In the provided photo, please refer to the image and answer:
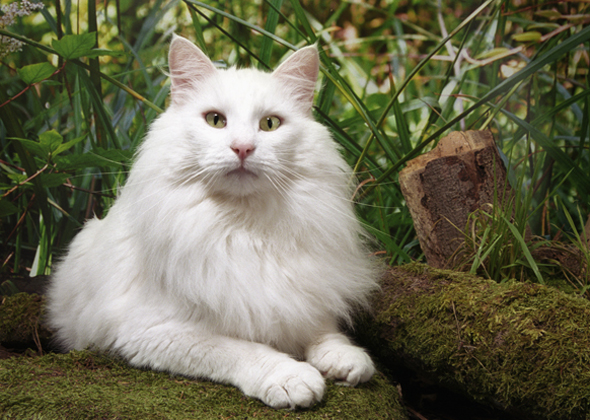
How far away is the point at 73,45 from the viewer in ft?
5.70

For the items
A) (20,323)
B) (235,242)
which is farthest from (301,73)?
(20,323)

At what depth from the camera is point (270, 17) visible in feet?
6.79

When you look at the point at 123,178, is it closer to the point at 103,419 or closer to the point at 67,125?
the point at 67,125

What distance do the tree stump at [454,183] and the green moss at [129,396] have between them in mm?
615

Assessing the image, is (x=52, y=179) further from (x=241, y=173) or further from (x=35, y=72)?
(x=241, y=173)

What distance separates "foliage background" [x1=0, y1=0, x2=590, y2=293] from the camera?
193 cm

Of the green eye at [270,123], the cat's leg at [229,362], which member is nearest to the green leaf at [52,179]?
the cat's leg at [229,362]

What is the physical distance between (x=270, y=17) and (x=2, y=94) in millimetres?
1209

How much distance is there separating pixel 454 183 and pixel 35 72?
166 centimetres

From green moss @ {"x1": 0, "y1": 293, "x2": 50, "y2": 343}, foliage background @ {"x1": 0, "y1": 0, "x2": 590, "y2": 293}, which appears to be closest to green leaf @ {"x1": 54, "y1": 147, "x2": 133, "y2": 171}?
foliage background @ {"x1": 0, "y1": 0, "x2": 590, "y2": 293}

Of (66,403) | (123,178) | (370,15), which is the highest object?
(370,15)

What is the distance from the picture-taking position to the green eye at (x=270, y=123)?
1.34 metres

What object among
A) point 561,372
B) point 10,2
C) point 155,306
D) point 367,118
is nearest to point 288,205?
point 155,306

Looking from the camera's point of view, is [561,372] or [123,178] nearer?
[561,372]
